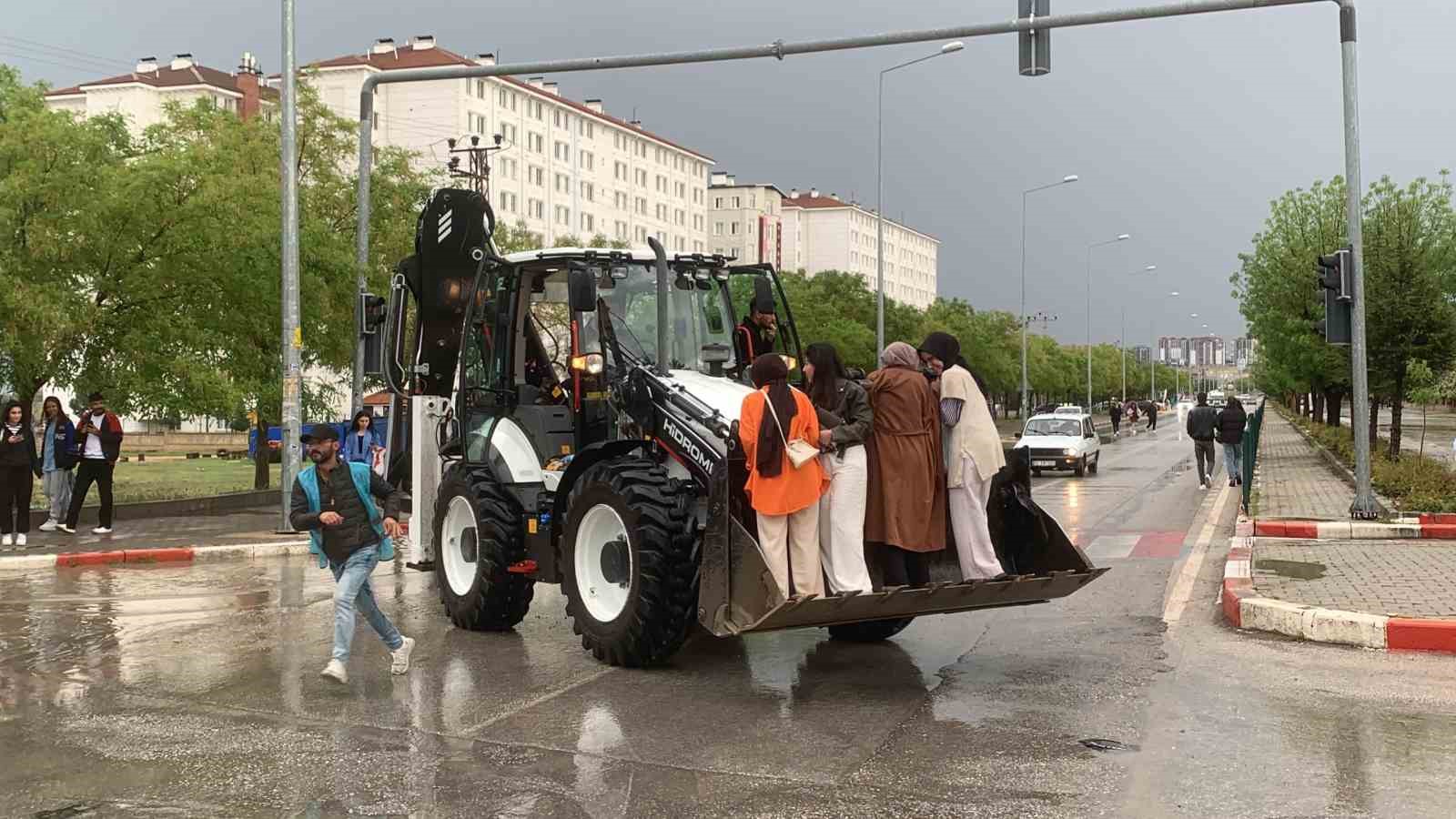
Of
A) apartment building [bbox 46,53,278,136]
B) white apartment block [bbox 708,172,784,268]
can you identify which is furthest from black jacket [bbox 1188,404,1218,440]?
white apartment block [bbox 708,172,784,268]

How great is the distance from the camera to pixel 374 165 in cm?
3412

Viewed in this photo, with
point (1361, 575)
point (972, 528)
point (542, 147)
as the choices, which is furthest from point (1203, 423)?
point (542, 147)

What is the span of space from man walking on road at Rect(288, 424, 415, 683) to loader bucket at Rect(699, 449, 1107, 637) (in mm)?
2136

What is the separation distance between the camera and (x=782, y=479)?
8266mm

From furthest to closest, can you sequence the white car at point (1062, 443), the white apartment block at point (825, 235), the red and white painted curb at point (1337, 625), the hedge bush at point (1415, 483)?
the white apartment block at point (825, 235)
the white car at point (1062, 443)
the hedge bush at point (1415, 483)
the red and white painted curb at point (1337, 625)

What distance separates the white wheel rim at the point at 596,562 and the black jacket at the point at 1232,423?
68.2 ft

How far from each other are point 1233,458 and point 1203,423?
1.03m

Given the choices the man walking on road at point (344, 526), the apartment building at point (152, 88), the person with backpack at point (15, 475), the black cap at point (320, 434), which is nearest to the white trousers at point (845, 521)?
the man walking on road at point (344, 526)

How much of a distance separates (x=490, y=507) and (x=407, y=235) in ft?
72.8

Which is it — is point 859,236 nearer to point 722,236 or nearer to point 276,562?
point 722,236

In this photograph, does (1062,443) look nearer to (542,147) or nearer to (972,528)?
(972,528)

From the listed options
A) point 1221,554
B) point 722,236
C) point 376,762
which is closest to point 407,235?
point 1221,554

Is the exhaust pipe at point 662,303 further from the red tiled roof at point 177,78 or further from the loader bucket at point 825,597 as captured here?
the red tiled roof at point 177,78

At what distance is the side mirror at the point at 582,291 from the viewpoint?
939 cm
